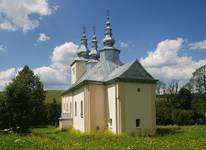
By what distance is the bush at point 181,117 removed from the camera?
144 ft

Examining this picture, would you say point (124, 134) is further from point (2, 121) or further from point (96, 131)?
point (2, 121)

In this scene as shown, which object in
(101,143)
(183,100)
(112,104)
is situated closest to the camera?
(101,143)

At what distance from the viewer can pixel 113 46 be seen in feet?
118

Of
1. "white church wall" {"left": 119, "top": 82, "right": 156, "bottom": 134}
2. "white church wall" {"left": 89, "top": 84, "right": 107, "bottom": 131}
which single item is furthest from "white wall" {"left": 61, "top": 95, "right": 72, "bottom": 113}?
"white church wall" {"left": 119, "top": 82, "right": 156, "bottom": 134}

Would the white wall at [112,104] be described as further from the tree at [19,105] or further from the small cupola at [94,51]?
the small cupola at [94,51]

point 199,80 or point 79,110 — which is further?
point 199,80

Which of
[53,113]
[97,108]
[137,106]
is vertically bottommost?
[53,113]

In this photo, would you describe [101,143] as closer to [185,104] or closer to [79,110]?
[79,110]

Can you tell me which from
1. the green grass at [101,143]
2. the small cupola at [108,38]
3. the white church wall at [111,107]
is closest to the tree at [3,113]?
the green grass at [101,143]

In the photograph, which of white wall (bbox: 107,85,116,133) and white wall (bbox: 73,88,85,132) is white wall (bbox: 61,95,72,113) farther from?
white wall (bbox: 107,85,116,133)

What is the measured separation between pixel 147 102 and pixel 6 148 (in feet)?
56.9

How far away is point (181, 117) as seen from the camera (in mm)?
43969

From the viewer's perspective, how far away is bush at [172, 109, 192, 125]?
44.0 metres

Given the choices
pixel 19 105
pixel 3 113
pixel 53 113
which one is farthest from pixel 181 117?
pixel 3 113
